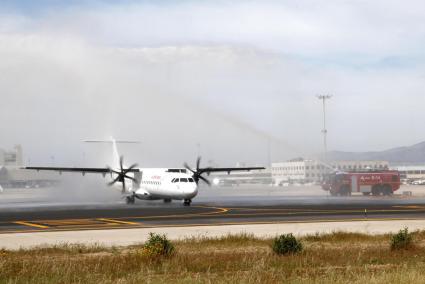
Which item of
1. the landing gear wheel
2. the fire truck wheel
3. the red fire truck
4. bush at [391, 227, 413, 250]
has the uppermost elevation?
the red fire truck

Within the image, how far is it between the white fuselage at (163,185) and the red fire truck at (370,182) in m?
35.0

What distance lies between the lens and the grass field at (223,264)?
16.1m

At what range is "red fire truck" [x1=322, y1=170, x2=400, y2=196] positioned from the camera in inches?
3538

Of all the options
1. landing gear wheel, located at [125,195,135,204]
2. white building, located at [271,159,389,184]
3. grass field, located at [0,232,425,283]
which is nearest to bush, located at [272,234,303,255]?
grass field, located at [0,232,425,283]

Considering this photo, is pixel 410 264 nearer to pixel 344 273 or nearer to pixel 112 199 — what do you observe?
pixel 344 273

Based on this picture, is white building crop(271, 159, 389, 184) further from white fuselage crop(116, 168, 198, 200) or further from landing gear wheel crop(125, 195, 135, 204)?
white fuselage crop(116, 168, 198, 200)

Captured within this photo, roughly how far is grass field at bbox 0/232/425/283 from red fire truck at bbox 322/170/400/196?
6563cm

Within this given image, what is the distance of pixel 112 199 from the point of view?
8138cm

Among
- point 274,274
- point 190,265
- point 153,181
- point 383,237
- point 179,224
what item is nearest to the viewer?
point 274,274

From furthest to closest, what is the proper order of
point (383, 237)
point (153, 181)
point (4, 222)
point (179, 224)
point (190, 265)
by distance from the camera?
point (153, 181) < point (4, 222) < point (179, 224) < point (383, 237) < point (190, 265)

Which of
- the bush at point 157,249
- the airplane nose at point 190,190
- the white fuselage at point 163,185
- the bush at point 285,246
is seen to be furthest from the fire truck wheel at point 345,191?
the bush at point 157,249

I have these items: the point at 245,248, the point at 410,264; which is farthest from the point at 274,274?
the point at 245,248

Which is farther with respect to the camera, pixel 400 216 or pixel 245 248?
pixel 400 216

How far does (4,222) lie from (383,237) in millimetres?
23520
